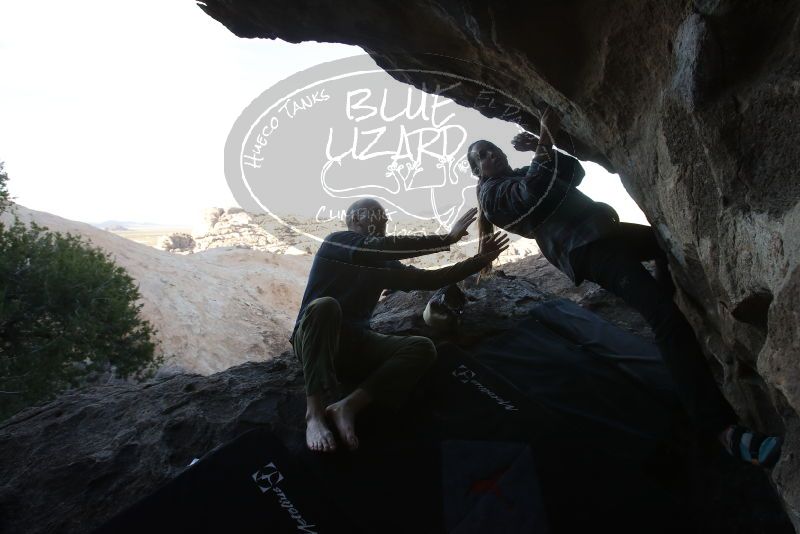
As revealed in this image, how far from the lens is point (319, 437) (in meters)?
3.24

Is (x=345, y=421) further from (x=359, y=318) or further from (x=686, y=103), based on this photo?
(x=686, y=103)

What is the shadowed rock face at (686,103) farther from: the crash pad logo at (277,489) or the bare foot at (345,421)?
the crash pad logo at (277,489)

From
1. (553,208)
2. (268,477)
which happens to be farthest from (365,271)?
(268,477)

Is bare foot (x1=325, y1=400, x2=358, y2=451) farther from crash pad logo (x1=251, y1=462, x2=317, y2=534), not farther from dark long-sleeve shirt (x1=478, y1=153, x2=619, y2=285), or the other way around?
dark long-sleeve shirt (x1=478, y1=153, x2=619, y2=285)

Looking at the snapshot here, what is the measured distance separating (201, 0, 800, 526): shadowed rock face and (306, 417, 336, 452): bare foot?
2.24 m

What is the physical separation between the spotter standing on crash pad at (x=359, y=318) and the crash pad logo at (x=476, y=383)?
0.32 meters

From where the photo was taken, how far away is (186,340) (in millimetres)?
19078

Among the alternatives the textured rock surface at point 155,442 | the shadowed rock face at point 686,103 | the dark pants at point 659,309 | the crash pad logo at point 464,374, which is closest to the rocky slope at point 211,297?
the textured rock surface at point 155,442

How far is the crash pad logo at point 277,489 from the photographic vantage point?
289cm

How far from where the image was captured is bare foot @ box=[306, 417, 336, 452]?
10.6ft

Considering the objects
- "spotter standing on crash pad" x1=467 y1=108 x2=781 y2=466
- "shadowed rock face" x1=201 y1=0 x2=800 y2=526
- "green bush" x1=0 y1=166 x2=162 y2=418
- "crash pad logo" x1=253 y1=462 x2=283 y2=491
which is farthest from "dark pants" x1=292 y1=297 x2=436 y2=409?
"green bush" x1=0 y1=166 x2=162 y2=418

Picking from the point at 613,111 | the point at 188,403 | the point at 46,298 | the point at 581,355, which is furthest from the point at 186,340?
the point at 613,111

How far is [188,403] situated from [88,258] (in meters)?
9.72

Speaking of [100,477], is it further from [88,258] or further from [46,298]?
[88,258]
